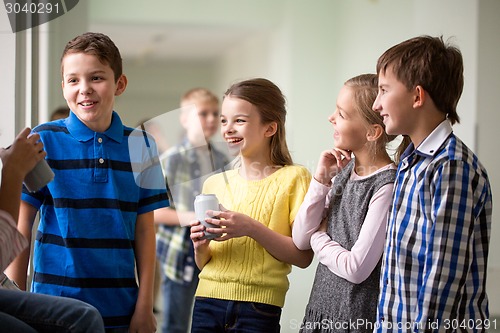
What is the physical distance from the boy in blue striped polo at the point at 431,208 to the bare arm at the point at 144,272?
0.43 m

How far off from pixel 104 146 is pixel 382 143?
0.53 metres

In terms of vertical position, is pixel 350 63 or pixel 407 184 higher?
pixel 350 63

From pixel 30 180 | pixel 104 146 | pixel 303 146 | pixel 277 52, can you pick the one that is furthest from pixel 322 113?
pixel 30 180

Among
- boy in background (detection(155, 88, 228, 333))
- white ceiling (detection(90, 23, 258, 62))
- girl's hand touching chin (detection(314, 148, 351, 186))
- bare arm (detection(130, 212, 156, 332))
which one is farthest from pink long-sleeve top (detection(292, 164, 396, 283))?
white ceiling (detection(90, 23, 258, 62))

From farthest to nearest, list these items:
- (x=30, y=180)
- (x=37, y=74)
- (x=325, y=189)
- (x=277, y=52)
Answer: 1. (x=277, y=52)
2. (x=37, y=74)
3. (x=325, y=189)
4. (x=30, y=180)

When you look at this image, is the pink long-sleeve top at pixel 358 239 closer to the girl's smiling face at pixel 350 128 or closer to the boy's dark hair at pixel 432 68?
the girl's smiling face at pixel 350 128

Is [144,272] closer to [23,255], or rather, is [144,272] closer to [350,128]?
[23,255]

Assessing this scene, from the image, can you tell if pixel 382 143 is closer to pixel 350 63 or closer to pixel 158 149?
pixel 158 149

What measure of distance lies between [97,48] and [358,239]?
0.61 metres

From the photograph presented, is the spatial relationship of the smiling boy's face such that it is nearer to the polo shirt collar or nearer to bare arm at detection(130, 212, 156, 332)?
the polo shirt collar

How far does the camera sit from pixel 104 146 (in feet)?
4.23

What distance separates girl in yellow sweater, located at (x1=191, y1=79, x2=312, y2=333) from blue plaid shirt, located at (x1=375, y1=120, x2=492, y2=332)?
25 centimetres

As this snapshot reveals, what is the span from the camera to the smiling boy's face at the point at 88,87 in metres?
1.28

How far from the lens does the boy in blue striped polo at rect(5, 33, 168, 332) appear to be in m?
1.25
